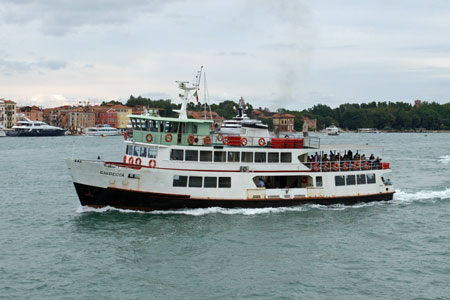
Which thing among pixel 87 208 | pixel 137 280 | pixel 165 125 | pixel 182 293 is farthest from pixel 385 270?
pixel 87 208

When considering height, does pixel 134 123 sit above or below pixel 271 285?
above

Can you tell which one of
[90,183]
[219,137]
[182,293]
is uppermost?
[219,137]

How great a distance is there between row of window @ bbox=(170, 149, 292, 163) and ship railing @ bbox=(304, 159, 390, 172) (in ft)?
5.34

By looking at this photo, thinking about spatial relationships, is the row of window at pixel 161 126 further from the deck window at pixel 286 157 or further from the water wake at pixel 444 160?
the water wake at pixel 444 160

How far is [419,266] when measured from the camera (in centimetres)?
2103

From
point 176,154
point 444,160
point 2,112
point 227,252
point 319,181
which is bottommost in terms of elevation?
point 227,252

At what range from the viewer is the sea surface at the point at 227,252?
60.8 ft

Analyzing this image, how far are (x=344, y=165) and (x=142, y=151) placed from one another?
11820mm

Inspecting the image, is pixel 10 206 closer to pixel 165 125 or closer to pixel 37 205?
pixel 37 205

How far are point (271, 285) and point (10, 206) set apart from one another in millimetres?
20745

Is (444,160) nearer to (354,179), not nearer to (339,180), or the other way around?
(354,179)

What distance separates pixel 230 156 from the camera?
94.8ft

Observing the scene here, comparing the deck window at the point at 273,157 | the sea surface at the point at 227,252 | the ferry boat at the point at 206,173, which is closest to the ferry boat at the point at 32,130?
the sea surface at the point at 227,252

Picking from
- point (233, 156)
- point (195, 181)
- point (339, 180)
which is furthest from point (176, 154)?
point (339, 180)
